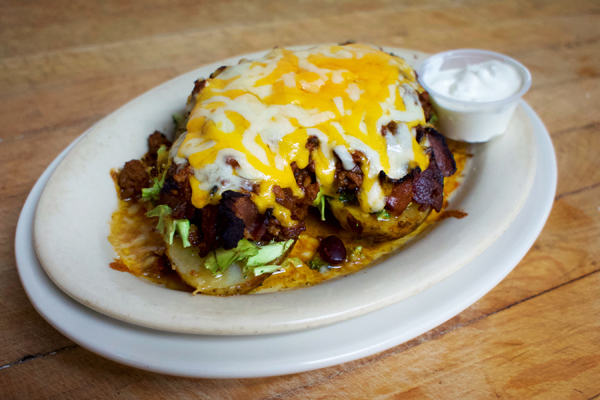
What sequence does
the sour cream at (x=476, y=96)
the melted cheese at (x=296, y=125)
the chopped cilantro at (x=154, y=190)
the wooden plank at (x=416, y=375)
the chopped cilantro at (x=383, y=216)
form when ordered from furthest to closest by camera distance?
the sour cream at (x=476, y=96), the chopped cilantro at (x=154, y=190), the chopped cilantro at (x=383, y=216), the melted cheese at (x=296, y=125), the wooden plank at (x=416, y=375)

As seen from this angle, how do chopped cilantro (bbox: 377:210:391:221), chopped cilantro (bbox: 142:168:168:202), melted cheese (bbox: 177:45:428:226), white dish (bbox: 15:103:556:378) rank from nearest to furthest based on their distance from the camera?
white dish (bbox: 15:103:556:378), melted cheese (bbox: 177:45:428:226), chopped cilantro (bbox: 377:210:391:221), chopped cilantro (bbox: 142:168:168:202)

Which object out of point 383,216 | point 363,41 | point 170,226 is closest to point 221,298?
point 170,226

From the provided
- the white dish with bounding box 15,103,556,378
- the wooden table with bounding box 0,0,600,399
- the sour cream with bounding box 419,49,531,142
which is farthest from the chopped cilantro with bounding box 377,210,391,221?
the sour cream with bounding box 419,49,531,142

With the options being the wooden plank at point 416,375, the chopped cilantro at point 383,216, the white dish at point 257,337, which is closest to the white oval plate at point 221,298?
the white dish at point 257,337

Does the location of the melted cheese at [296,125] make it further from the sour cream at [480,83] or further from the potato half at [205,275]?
the sour cream at [480,83]

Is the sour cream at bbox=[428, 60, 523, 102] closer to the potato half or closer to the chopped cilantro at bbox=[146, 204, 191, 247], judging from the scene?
the potato half

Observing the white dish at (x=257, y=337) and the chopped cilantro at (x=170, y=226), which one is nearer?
the white dish at (x=257, y=337)

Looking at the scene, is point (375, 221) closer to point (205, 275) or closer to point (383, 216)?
point (383, 216)
